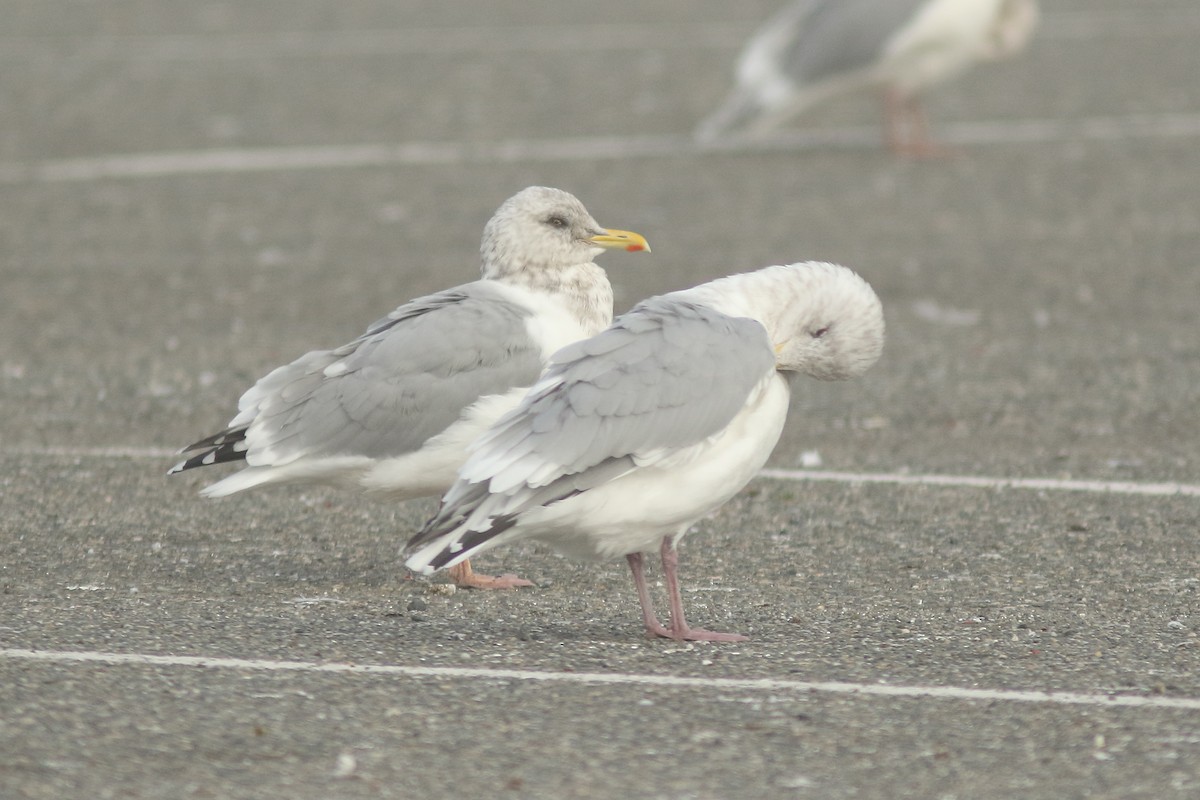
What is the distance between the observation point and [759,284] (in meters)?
5.43

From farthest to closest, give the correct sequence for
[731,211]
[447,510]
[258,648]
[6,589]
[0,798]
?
1. [731,211]
2. [6,589]
3. [258,648]
4. [447,510]
5. [0,798]

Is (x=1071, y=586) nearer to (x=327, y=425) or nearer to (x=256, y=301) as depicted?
(x=327, y=425)

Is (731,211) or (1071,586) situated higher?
(731,211)

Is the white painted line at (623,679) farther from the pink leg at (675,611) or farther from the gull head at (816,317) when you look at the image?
the gull head at (816,317)

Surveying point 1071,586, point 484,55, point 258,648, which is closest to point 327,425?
point 258,648

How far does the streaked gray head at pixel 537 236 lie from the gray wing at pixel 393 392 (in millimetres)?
501

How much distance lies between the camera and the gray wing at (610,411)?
4820 mm

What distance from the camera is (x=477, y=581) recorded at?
6.00 metres

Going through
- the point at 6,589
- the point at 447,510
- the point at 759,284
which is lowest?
the point at 6,589

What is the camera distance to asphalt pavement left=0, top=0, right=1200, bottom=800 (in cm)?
451

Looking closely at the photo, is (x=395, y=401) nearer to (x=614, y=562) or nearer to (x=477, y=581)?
(x=477, y=581)

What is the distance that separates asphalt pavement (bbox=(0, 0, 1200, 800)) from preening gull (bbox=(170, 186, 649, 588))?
38cm

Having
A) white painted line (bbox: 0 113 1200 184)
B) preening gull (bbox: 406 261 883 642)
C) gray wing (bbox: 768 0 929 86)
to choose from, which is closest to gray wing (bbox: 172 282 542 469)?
preening gull (bbox: 406 261 883 642)

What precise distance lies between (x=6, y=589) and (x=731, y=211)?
7132 millimetres
